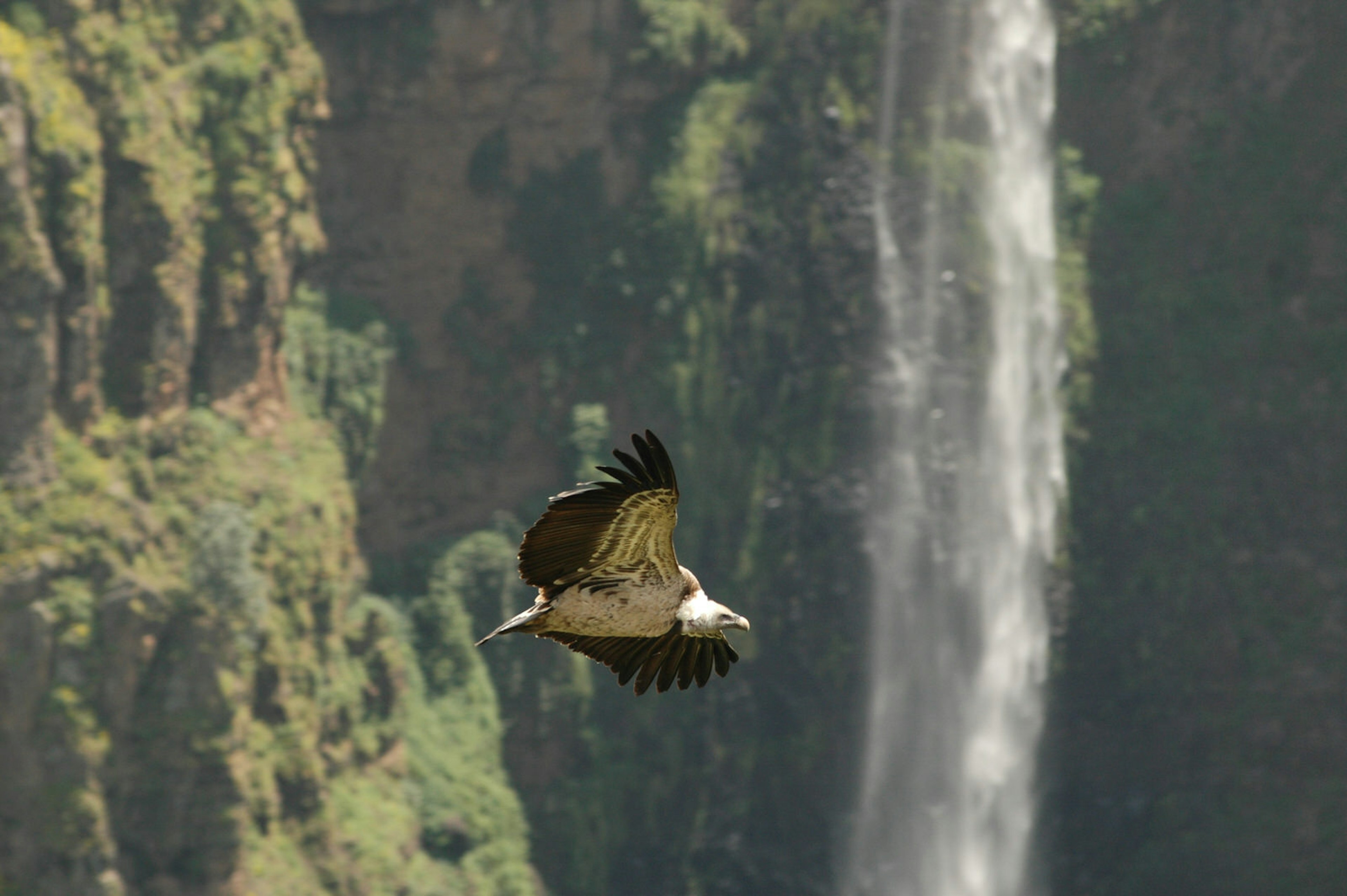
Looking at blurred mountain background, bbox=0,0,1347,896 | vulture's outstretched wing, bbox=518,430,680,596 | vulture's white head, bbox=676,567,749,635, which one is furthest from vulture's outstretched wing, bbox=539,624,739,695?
blurred mountain background, bbox=0,0,1347,896

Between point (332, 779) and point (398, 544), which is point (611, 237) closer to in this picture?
point (398, 544)

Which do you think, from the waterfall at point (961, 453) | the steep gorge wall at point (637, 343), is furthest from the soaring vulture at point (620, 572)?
the waterfall at point (961, 453)

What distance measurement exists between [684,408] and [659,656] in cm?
2654

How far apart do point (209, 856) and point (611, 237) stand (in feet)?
47.5

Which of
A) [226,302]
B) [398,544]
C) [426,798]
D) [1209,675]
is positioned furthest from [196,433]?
[1209,675]

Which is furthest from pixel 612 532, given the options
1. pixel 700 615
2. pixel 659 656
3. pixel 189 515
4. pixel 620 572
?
pixel 189 515

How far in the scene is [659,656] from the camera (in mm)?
13172

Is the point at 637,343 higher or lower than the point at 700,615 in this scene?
higher

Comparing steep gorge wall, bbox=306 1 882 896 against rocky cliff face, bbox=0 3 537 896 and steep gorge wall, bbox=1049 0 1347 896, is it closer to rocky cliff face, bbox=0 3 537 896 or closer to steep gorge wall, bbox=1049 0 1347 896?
rocky cliff face, bbox=0 3 537 896

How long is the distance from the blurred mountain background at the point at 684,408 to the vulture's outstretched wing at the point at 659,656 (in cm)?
2104

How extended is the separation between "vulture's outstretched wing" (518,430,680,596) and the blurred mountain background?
21933 mm

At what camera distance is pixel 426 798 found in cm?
3675

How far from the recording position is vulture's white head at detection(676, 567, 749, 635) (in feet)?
40.2

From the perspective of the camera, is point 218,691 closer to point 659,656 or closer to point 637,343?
point 637,343
